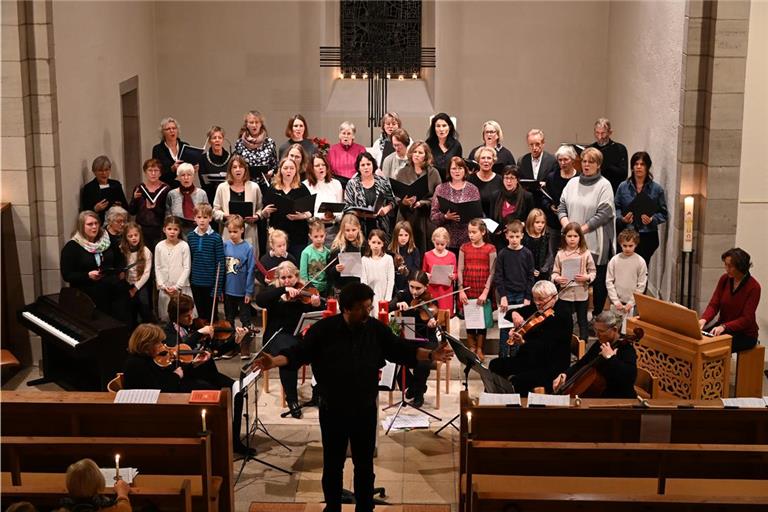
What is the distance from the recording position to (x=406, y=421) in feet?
27.1

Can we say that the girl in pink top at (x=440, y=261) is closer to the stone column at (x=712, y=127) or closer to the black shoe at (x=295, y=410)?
the black shoe at (x=295, y=410)

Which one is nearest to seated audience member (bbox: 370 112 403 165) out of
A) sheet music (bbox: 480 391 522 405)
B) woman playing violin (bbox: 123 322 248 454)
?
woman playing violin (bbox: 123 322 248 454)

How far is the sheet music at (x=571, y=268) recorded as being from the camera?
29.1 feet

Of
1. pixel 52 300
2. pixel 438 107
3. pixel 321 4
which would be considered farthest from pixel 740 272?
pixel 321 4

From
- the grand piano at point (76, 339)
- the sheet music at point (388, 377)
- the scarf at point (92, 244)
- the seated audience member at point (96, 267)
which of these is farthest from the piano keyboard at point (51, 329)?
the sheet music at point (388, 377)

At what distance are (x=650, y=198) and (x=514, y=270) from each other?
5.05ft

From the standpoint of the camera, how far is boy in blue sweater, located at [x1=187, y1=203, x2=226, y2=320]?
923 cm

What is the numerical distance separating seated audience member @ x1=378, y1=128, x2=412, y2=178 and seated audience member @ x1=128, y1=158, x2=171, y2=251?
6.35 ft

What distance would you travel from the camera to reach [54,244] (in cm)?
945

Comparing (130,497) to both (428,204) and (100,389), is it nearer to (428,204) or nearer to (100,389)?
(100,389)

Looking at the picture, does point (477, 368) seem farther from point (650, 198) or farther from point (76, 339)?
point (650, 198)

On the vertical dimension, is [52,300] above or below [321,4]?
below

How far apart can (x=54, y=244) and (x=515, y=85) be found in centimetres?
648

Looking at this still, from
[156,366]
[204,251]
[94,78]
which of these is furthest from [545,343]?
[94,78]
